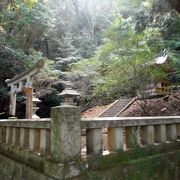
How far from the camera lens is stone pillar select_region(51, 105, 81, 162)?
Answer: 2.46m

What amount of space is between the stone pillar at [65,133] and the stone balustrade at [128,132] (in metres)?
0.15

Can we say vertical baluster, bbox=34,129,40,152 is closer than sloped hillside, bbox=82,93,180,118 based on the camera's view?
Yes

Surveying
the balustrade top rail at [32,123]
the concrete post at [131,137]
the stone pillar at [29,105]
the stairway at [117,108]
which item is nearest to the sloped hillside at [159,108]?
the stairway at [117,108]

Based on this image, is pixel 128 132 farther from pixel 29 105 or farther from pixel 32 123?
pixel 29 105

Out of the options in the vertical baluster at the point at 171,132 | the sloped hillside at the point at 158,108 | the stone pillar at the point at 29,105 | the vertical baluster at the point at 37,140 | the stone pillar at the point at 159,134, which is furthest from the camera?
the sloped hillside at the point at 158,108

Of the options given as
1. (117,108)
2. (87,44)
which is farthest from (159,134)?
(87,44)

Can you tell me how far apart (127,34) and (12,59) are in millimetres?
7851

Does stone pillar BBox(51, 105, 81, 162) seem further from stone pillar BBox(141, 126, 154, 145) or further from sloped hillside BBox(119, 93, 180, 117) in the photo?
sloped hillside BBox(119, 93, 180, 117)

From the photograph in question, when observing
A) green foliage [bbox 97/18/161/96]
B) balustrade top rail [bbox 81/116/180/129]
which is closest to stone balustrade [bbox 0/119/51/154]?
balustrade top rail [bbox 81/116/180/129]

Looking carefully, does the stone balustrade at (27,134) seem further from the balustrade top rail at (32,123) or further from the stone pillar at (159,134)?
the stone pillar at (159,134)

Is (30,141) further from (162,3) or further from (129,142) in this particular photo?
(162,3)

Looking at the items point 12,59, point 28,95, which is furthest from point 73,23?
point 28,95

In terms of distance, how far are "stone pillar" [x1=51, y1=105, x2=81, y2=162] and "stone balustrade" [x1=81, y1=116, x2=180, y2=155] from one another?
0.49ft

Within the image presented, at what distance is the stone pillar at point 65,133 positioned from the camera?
8.07 ft
